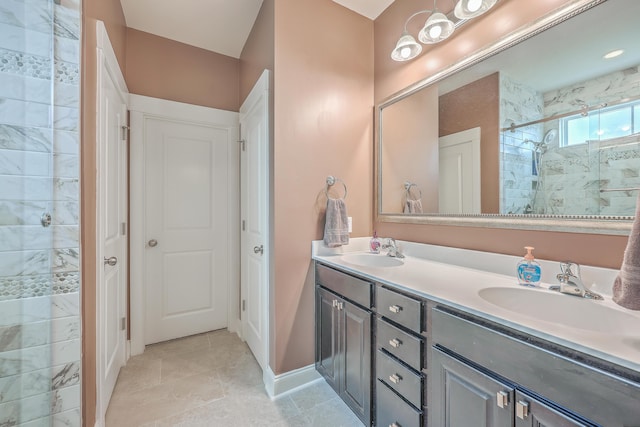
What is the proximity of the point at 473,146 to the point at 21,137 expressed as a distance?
2147mm

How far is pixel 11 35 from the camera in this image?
3.43 ft

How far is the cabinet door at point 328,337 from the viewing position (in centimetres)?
156

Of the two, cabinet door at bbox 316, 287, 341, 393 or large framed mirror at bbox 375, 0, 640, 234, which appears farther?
A: cabinet door at bbox 316, 287, 341, 393

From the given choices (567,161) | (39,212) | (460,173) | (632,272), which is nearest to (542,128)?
(567,161)

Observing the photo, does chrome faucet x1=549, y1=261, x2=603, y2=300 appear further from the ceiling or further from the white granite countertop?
the ceiling

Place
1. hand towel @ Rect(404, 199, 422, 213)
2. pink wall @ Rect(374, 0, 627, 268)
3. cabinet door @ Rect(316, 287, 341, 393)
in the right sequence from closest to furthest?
1. pink wall @ Rect(374, 0, 627, 268)
2. cabinet door @ Rect(316, 287, 341, 393)
3. hand towel @ Rect(404, 199, 422, 213)

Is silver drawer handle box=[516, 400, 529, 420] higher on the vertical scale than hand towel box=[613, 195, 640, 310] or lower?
lower

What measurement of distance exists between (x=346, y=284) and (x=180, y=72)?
97.5 inches

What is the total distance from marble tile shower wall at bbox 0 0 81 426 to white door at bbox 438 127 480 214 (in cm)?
193

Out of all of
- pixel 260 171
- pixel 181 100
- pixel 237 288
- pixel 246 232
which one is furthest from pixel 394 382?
pixel 181 100

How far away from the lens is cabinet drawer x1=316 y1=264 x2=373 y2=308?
1.33 meters

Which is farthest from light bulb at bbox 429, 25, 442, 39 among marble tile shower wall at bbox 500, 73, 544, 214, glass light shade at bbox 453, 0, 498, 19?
marble tile shower wall at bbox 500, 73, 544, 214

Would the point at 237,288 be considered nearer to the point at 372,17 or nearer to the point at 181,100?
the point at 181,100

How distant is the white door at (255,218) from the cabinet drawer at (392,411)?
85 cm
